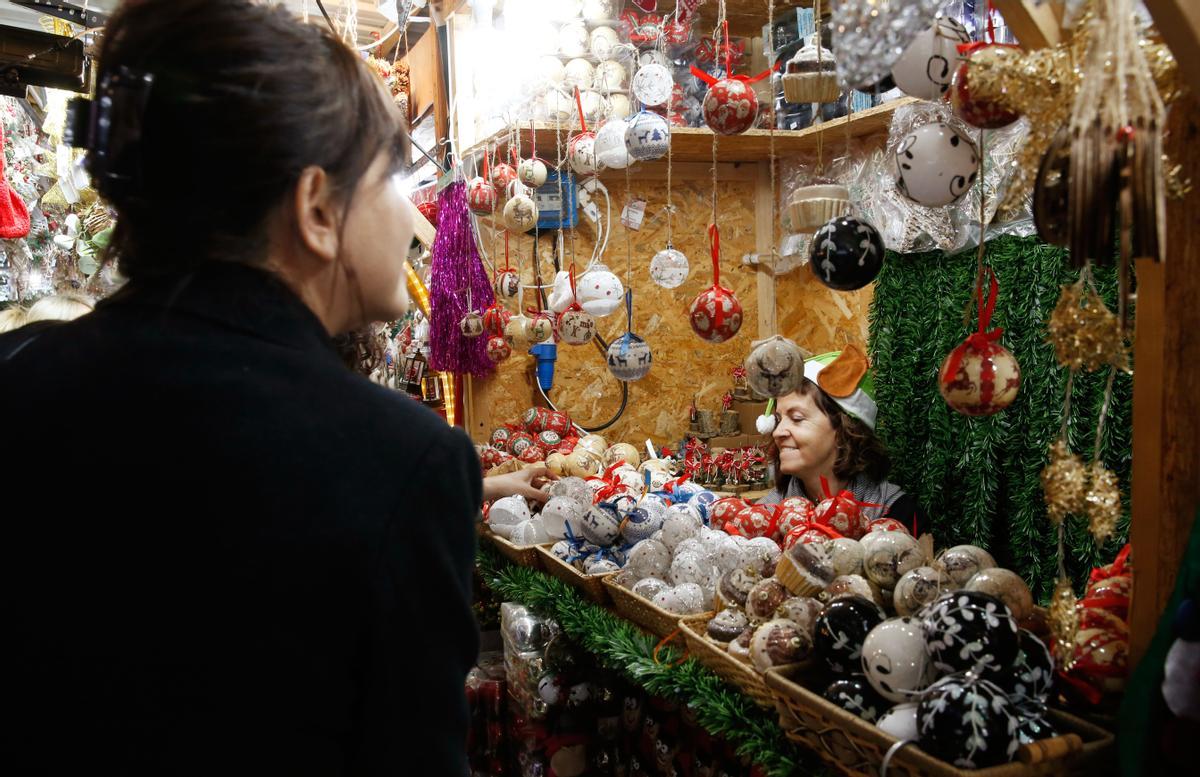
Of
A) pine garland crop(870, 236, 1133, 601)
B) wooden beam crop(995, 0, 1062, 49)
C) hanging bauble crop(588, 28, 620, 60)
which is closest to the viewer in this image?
wooden beam crop(995, 0, 1062, 49)

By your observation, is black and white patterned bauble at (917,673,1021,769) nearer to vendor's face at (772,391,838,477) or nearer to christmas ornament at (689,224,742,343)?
christmas ornament at (689,224,742,343)

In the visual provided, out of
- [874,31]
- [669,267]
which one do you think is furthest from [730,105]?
[874,31]

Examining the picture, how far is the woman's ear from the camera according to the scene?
2.80 ft

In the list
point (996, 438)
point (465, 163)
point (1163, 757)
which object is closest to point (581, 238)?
point (465, 163)

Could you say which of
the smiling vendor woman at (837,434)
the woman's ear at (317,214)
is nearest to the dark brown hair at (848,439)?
the smiling vendor woman at (837,434)

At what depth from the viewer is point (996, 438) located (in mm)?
2820

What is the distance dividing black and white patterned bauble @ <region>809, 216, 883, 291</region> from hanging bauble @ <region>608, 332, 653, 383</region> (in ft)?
3.71

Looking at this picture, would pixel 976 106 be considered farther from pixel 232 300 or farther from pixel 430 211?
pixel 430 211

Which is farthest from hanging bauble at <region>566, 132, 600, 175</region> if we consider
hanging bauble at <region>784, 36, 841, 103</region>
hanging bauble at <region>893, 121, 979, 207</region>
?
hanging bauble at <region>893, 121, 979, 207</region>

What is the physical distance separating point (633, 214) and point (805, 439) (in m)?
1.67

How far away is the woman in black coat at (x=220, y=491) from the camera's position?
0.75 meters

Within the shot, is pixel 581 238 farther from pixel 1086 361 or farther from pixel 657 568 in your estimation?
pixel 1086 361

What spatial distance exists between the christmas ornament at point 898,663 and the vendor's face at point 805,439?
1629 millimetres

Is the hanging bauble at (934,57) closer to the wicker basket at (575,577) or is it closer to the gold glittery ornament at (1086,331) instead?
the gold glittery ornament at (1086,331)
